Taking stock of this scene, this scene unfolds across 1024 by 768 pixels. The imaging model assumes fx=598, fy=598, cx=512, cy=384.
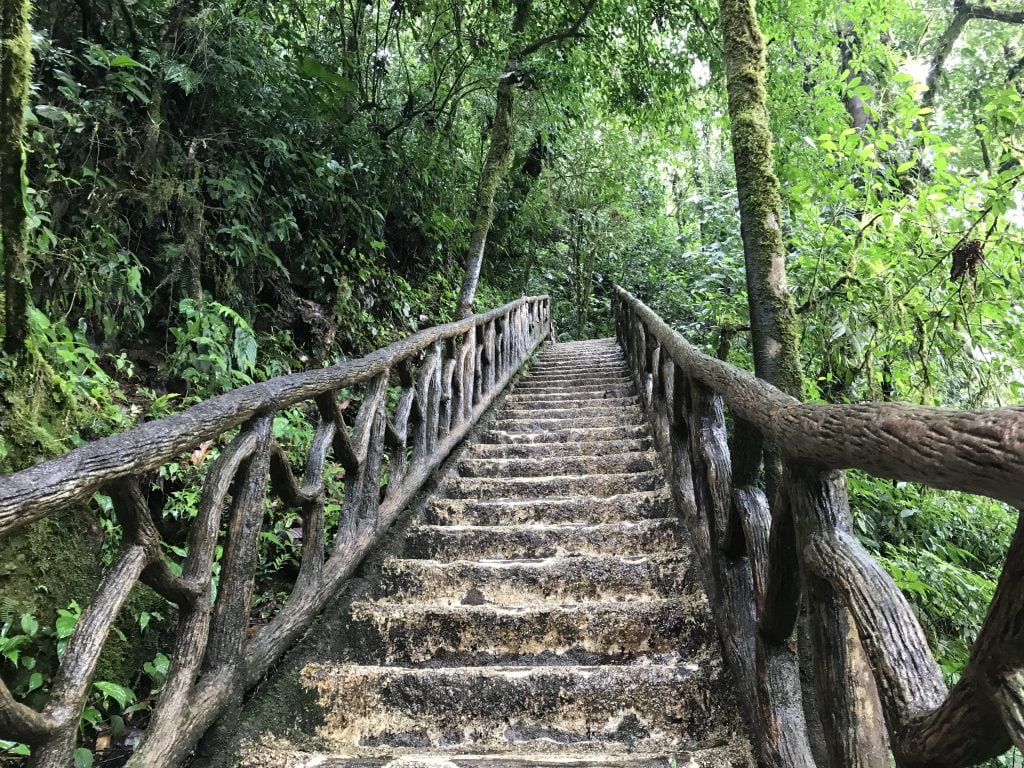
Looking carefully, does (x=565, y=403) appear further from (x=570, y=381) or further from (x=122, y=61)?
(x=122, y=61)

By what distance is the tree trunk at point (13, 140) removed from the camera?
78.5 inches

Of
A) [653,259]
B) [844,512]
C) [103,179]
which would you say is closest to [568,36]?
[103,179]

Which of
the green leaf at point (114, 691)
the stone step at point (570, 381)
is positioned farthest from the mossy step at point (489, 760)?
the stone step at point (570, 381)

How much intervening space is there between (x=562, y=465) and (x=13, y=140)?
10.6 ft

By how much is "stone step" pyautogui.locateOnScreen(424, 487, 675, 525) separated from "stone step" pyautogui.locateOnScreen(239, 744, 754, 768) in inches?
61.4

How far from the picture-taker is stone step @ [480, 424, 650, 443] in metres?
4.76

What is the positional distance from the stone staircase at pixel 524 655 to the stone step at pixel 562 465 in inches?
21.2

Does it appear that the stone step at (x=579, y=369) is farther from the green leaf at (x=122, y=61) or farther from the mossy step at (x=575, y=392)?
the green leaf at (x=122, y=61)

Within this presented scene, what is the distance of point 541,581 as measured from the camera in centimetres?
264

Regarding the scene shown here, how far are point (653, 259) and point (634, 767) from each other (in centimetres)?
1511

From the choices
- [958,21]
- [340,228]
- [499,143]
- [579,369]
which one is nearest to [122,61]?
[340,228]

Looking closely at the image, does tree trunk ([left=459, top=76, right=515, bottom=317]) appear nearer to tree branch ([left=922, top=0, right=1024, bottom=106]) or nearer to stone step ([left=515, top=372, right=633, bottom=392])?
stone step ([left=515, top=372, right=633, bottom=392])

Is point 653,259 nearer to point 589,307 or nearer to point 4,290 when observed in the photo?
point 589,307

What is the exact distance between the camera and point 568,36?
708cm
